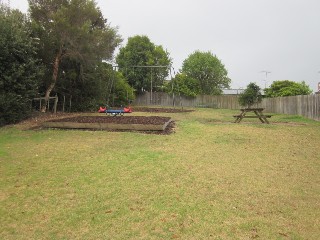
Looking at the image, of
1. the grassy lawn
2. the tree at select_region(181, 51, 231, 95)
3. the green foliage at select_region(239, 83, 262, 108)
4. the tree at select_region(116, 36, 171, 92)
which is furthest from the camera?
the tree at select_region(181, 51, 231, 95)

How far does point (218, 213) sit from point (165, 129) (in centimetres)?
762

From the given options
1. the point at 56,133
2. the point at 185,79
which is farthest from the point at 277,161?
the point at 185,79

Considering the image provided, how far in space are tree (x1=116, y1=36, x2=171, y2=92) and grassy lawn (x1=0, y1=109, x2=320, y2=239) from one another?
30081 millimetres

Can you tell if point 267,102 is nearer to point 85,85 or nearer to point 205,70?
point 85,85

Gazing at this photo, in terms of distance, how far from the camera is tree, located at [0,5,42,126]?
44.4ft

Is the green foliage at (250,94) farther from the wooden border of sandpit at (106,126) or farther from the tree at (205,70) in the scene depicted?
the tree at (205,70)

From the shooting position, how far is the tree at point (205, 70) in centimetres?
5316

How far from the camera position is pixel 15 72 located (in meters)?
13.7

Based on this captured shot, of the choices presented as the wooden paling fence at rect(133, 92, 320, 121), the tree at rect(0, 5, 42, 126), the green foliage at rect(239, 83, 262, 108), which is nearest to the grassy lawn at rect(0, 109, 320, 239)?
the tree at rect(0, 5, 42, 126)

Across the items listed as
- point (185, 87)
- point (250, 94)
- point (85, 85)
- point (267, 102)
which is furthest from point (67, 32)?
point (185, 87)

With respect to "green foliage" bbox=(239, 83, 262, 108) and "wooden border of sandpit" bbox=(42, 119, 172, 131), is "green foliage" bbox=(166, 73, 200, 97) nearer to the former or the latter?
"green foliage" bbox=(239, 83, 262, 108)

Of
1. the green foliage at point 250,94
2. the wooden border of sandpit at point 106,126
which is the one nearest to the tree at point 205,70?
the green foliage at point 250,94

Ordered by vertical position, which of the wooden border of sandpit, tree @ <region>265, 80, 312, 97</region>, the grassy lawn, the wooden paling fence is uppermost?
tree @ <region>265, 80, 312, 97</region>

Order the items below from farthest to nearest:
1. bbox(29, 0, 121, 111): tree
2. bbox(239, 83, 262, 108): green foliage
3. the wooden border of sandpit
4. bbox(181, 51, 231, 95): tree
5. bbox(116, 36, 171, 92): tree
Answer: bbox(181, 51, 231, 95): tree < bbox(116, 36, 171, 92): tree < bbox(239, 83, 262, 108): green foliage < bbox(29, 0, 121, 111): tree < the wooden border of sandpit
